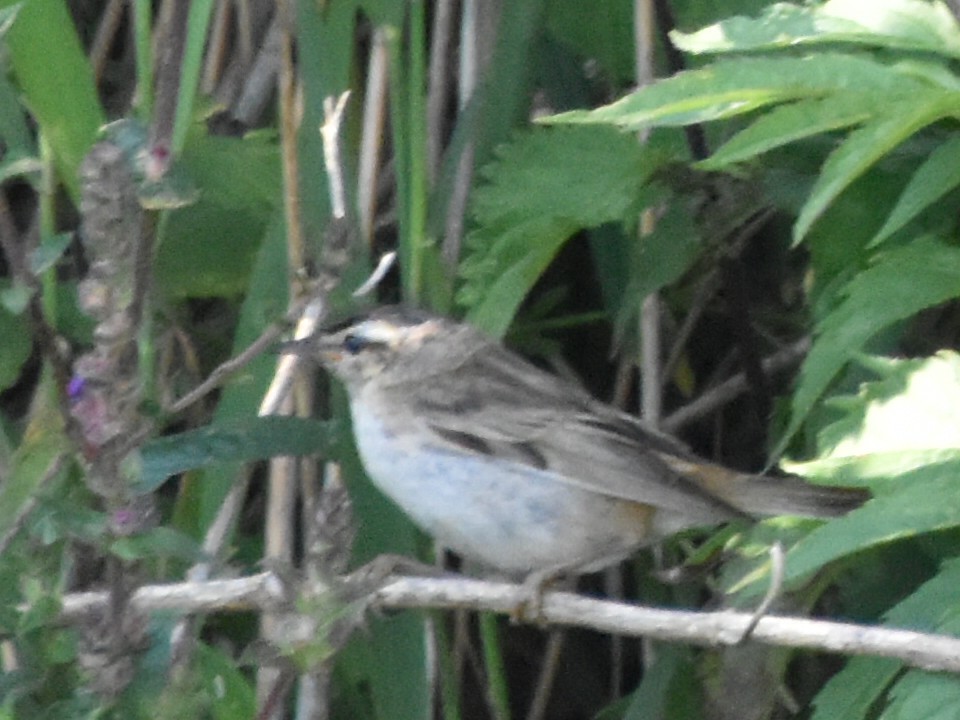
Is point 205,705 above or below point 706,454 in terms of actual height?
above

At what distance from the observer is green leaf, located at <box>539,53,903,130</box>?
1663mm

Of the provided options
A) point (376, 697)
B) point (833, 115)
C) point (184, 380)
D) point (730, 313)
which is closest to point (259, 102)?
point (184, 380)

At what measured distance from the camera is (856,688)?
1.81 metres

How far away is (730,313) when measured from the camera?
273cm

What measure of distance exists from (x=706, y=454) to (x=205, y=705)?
1636mm

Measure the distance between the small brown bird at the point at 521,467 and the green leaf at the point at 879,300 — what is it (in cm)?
39

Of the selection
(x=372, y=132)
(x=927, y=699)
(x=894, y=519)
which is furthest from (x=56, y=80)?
(x=927, y=699)

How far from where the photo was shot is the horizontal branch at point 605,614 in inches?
65.8

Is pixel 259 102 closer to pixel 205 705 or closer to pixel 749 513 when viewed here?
pixel 749 513

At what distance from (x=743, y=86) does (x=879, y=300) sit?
0.41m

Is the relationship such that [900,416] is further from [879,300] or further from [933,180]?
[933,180]

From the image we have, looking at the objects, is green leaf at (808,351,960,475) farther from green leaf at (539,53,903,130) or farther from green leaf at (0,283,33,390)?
green leaf at (0,283,33,390)

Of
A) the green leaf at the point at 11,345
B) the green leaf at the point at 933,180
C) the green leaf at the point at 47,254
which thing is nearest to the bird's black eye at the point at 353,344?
the green leaf at the point at 11,345

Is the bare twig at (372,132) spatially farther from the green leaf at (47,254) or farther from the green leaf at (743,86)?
the green leaf at (47,254)
